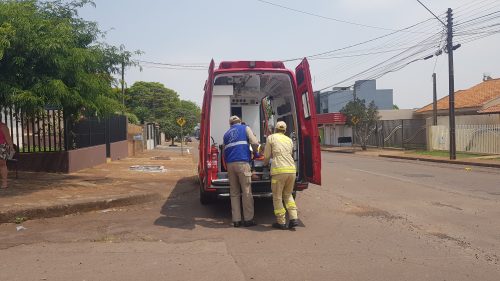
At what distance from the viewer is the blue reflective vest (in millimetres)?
7547

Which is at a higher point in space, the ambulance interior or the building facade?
the building facade

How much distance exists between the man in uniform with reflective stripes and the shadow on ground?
0.35 metres

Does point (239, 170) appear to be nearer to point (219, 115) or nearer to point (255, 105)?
point (219, 115)

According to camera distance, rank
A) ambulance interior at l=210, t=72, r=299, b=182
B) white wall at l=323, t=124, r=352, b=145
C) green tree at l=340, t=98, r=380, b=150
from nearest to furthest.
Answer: ambulance interior at l=210, t=72, r=299, b=182 < green tree at l=340, t=98, r=380, b=150 < white wall at l=323, t=124, r=352, b=145

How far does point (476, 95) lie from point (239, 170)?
32243 mm

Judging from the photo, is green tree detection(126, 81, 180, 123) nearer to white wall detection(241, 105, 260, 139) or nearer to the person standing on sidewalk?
white wall detection(241, 105, 260, 139)

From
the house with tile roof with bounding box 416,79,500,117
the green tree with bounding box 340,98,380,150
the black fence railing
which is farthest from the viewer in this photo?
the green tree with bounding box 340,98,380,150

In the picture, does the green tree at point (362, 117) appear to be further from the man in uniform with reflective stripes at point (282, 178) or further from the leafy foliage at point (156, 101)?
the man in uniform with reflective stripes at point (282, 178)

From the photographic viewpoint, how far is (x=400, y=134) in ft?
116

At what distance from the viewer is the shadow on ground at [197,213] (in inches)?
303

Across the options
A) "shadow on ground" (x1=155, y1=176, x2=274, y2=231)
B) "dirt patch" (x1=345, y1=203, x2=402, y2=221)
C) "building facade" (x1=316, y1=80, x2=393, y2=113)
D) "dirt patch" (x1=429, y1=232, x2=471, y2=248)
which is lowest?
"dirt patch" (x1=429, y1=232, x2=471, y2=248)

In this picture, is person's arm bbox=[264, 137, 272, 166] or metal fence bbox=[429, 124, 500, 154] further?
metal fence bbox=[429, 124, 500, 154]

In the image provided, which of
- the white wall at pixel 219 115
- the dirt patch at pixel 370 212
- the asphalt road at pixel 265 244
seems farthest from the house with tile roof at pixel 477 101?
the white wall at pixel 219 115

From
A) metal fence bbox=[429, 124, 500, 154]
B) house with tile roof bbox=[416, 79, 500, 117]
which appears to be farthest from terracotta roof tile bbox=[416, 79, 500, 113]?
metal fence bbox=[429, 124, 500, 154]
